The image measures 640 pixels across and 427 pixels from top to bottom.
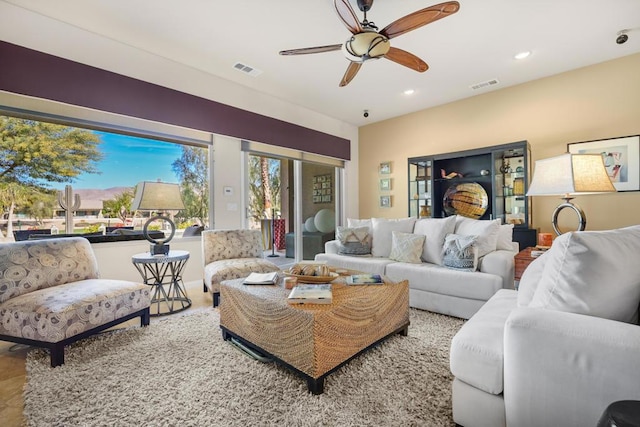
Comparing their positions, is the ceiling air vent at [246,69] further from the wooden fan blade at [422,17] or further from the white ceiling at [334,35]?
the wooden fan blade at [422,17]

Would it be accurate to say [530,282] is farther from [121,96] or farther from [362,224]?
[121,96]

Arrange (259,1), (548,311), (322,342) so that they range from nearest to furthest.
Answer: (548,311) → (322,342) → (259,1)

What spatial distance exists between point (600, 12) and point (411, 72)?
177 centimetres

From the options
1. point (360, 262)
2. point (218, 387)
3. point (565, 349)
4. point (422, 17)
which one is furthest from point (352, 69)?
point (218, 387)

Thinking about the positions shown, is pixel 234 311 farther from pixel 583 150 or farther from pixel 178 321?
pixel 583 150

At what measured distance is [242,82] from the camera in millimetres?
4113

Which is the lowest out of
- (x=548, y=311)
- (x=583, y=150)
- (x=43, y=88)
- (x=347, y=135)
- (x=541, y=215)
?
(x=548, y=311)

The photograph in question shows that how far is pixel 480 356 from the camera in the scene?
121 centimetres

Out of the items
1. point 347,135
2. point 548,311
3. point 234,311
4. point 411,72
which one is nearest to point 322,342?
point 234,311

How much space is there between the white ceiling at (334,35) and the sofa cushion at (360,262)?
7.80 feet

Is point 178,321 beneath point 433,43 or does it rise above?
beneath

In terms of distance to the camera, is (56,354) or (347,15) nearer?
(56,354)

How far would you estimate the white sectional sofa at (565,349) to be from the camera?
37.0 inches

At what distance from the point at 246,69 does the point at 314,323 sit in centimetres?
338
